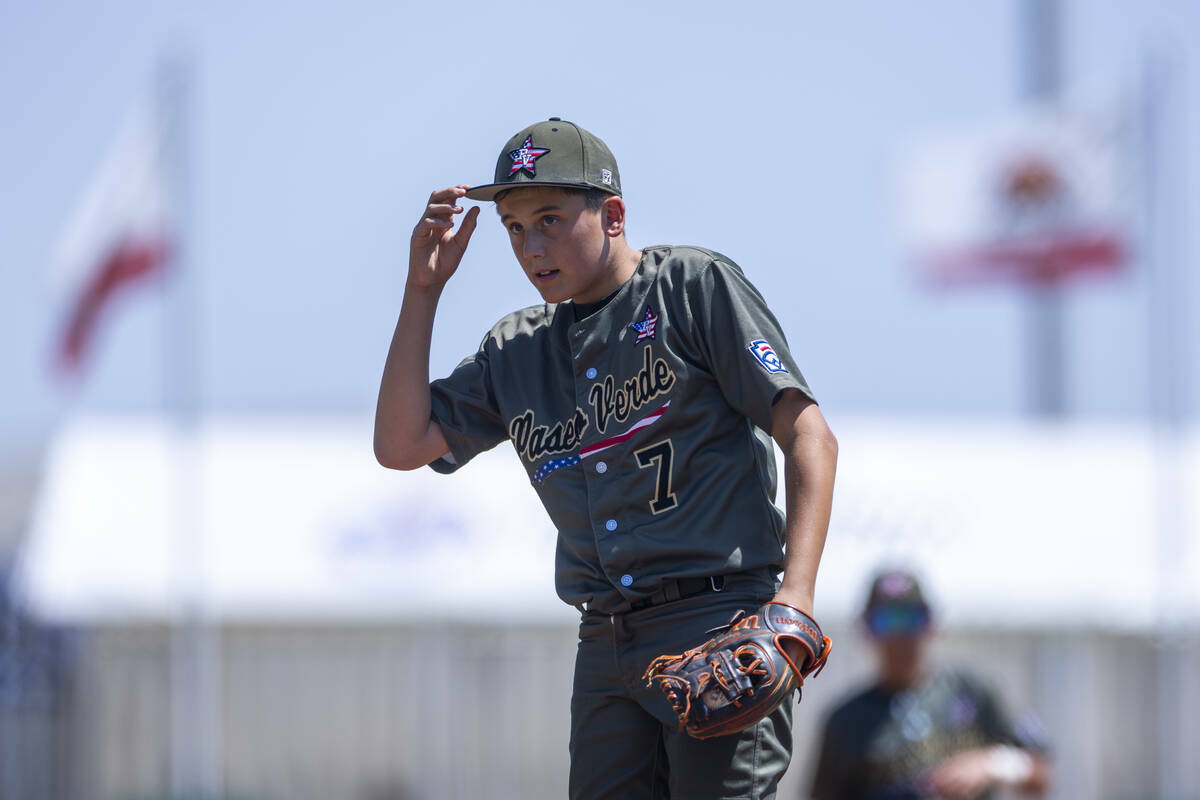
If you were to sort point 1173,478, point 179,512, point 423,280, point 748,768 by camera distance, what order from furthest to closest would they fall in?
point 1173,478 < point 179,512 < point 423,280 < point 748,768

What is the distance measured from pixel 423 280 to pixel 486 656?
11429 mm

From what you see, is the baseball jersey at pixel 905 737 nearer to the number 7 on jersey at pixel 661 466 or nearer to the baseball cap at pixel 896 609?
the baseball cap at pixel 896 609

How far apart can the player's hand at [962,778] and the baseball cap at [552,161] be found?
137 inches

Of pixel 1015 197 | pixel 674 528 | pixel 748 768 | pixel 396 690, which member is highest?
pixel 1015 197

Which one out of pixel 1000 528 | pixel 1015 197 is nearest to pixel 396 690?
pixel 1000 528

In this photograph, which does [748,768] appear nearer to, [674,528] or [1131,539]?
[674,528]

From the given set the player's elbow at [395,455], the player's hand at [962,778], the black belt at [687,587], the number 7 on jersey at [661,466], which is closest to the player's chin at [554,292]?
the number 7 on jersey at [661,466]

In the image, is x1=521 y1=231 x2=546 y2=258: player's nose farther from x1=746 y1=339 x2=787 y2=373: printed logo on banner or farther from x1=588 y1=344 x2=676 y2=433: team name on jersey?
x1=746 y1=339 x2=787 y2=373: printed logo on banner

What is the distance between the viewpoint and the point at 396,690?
1441cm

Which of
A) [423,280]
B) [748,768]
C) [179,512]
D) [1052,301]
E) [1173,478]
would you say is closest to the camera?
[748,768]

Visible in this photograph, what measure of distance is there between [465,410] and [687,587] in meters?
0.77

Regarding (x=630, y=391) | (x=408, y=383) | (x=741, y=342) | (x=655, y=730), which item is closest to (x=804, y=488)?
(x=741, y=342)

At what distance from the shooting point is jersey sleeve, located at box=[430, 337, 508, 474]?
3.44 metres

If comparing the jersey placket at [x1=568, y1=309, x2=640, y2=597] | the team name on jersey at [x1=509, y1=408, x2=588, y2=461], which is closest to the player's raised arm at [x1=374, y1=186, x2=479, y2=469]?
the team name on jersey at [x1=509, y1=408, x2=588, y2=461]
